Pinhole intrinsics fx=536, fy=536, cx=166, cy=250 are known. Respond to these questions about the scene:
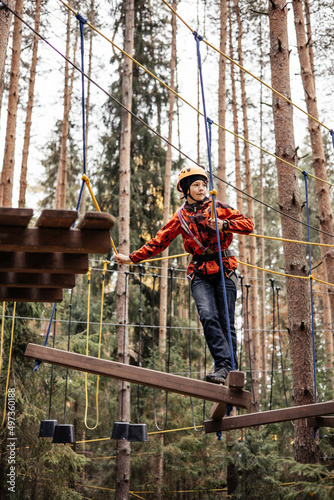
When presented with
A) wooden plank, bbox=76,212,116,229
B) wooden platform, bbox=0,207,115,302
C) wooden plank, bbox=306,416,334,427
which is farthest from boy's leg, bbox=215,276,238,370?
wooden plank, bbox=306,416,334,427

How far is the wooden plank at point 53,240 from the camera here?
7.27ft

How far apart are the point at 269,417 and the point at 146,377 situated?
0.91 m

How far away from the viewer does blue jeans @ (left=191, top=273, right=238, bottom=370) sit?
105 inches

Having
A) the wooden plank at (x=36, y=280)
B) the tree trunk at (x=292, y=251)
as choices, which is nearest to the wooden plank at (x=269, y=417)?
the wooden plank at (x=36, y=280)

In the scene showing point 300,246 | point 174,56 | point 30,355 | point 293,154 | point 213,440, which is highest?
point 174,56

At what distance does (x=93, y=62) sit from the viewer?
12328 mm

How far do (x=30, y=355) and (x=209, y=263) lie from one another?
1.04m

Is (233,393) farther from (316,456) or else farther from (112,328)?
(112,328)

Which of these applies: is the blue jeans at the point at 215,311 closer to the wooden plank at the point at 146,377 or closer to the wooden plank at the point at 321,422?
the wooden plank at the point at 146,377

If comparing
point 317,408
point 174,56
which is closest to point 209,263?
point 317,408

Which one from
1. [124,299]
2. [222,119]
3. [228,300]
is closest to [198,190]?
[228,300]

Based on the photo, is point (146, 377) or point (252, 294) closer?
point (146, 377)

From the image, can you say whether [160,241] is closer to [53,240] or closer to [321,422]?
[53,240]

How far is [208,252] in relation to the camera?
2.81 metres
